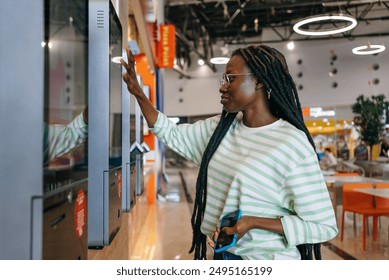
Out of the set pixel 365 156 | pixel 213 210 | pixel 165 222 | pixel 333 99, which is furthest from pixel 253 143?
pixel 165 222

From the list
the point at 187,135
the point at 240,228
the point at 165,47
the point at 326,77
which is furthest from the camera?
the point at 165,47

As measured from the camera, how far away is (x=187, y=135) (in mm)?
1340

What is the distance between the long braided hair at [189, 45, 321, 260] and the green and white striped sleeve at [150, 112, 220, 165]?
0.30 ft

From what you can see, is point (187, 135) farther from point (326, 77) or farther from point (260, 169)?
point (326, 77)

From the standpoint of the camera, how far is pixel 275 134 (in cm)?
112

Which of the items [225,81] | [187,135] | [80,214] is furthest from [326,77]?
[80,214]

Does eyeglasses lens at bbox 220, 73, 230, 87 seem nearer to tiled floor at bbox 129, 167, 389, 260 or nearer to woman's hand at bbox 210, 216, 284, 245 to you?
woman's hand at bbox 210, 216, 284, 245

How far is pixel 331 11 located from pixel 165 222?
3.96 m

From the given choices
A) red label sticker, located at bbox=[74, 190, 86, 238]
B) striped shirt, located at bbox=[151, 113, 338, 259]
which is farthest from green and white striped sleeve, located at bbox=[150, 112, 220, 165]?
red label sticker, located at bbox=[74, 190, 86, 238]

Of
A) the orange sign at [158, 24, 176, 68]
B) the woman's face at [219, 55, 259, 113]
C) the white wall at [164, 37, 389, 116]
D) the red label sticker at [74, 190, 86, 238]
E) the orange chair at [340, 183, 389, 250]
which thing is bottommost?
the orange chair at [340, 183, 389, 250]

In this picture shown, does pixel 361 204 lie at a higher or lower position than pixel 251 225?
lower

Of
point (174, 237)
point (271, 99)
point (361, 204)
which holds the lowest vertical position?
point (174, 237)

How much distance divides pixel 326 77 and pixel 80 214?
268 cm

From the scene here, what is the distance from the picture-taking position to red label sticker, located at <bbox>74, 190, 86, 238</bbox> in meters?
0.81
